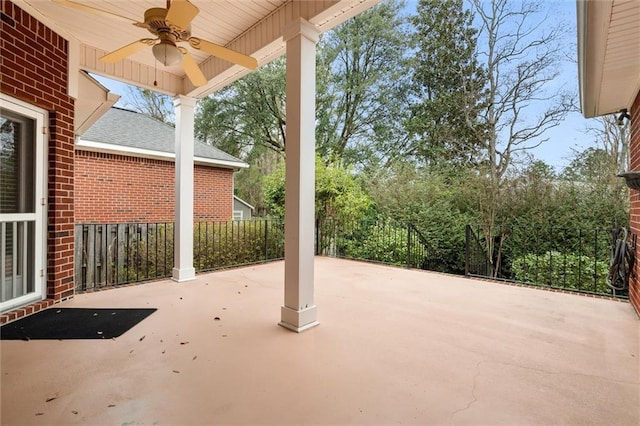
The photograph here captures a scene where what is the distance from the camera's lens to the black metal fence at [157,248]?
15.9 feet

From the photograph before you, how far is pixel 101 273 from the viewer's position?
5.03 meters

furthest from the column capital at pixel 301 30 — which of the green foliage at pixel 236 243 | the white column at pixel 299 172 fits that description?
the green foliage at pixel 236 243

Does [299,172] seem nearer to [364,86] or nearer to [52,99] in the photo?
[52,99]

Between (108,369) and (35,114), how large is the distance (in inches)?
104

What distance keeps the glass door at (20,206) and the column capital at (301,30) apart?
251cm

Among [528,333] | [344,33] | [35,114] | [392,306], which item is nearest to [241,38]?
[35,114]

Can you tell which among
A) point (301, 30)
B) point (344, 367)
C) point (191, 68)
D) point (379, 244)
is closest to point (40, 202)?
point (191, 68)

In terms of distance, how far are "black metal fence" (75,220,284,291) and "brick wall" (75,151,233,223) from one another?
79 centimetres

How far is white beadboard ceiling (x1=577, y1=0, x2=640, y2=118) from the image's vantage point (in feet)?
5.69

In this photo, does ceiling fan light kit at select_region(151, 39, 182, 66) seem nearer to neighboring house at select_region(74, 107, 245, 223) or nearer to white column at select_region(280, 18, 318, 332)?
white column at select_region(280, 18, 318, 332)

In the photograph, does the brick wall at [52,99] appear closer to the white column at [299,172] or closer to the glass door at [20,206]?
the glass door at [20,206]

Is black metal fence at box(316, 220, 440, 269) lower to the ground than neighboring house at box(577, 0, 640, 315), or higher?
lower

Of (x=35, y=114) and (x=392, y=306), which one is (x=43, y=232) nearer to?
(x=35, y=114)

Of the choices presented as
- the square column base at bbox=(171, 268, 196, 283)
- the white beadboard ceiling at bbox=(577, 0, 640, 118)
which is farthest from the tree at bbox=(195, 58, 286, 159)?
the white beadboard ceiling at bbox=(577, 0, 640, 118)
